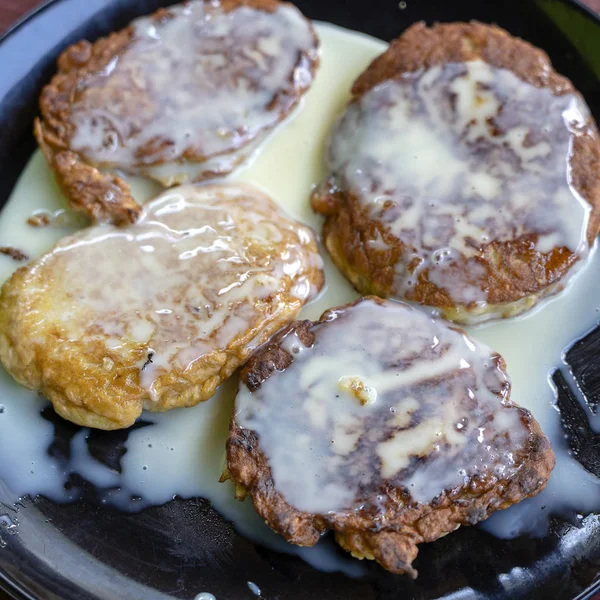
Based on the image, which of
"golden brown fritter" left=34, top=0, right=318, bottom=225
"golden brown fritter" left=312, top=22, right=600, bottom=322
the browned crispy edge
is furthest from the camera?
"golden brown fritter" left=34, top=0, right=318, bottom=225

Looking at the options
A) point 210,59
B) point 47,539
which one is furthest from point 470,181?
point 47,539

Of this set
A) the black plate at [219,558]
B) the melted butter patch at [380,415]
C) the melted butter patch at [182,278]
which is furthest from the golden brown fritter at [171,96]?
the black plate at [219,558]

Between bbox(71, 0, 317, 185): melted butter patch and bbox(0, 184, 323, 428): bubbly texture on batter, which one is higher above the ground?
bbox(71, 0, 317, 185): melted butter patch

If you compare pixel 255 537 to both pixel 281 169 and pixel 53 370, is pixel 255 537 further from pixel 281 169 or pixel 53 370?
pixel 281 169

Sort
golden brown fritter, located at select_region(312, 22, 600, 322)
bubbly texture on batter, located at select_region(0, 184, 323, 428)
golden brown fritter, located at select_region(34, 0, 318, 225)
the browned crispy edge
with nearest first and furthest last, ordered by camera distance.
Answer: the browned crispy edge < bubbly texture on batter, located at select_region(0, 184, 323, 428) < golden brown fritter, located at select_region(312, 22, 600, 322) < golden brown fritter, located at select_region(34, 0, 318, 225)

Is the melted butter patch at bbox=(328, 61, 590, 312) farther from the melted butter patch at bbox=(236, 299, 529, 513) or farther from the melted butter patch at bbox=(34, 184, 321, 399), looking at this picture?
the melted butter patch at bbox=(34, 184, 321, 399)

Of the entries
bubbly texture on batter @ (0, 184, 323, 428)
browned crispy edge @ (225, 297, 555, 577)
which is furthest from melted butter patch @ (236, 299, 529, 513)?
bubbly texture on batter @ (0, 184, 323, 428)

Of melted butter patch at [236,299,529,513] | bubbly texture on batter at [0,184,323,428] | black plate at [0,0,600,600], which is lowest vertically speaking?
black plate at [0,0,600,600]

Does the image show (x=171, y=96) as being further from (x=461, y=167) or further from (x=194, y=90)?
(x=461, y=167)
